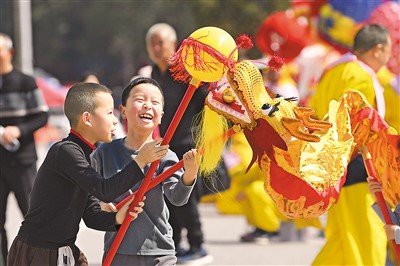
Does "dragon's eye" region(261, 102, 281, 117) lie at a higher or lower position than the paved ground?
higher

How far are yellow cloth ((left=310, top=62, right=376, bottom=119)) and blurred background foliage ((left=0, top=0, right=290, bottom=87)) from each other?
42.3 m

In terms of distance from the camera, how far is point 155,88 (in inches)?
227

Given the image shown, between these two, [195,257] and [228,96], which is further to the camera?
[195,257]

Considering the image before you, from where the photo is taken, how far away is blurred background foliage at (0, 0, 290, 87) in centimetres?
5275

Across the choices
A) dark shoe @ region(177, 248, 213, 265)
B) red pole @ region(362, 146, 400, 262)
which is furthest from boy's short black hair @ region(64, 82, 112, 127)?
dark shoe @ region(177, 248, 213, 265)

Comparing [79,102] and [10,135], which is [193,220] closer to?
[10,135]

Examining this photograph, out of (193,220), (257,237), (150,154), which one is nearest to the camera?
(150,154)

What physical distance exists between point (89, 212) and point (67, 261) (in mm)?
291

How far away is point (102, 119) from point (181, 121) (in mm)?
Result: 3243

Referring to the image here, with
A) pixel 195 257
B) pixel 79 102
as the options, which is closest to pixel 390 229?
pixel 79 102

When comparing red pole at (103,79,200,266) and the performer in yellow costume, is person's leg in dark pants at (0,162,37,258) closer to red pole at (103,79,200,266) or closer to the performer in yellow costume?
the performer in yellow costume

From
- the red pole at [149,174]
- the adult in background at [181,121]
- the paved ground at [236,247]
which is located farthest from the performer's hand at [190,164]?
the paved ground at [236,247]

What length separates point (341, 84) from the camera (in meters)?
7.19

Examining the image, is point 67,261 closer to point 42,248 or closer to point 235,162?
point 42,248
